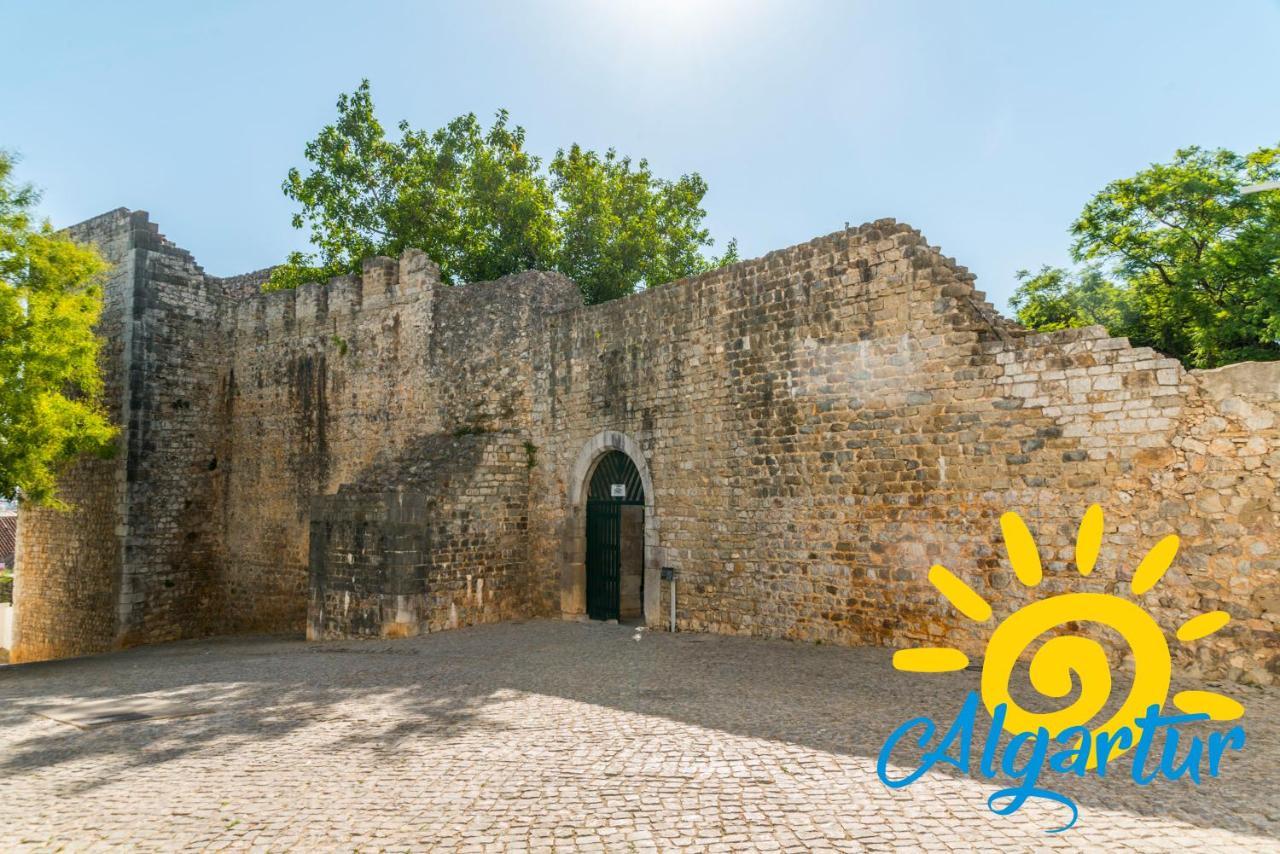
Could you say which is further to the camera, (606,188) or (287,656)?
(606,188)

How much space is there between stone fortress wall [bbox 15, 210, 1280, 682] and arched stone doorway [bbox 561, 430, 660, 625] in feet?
0.30

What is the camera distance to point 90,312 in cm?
1257

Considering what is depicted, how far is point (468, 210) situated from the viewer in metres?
19.4

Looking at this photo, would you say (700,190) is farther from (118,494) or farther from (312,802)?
(312,802)

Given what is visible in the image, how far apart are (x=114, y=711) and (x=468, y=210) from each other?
1454 centimetres

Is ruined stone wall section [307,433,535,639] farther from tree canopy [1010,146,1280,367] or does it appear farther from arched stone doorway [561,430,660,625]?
tree canopy [1010,146,1280,367]

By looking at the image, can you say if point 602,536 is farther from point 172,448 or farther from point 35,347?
point 172,448

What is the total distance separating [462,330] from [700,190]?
37.1 feet

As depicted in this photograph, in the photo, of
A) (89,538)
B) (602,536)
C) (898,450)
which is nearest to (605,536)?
(602,536)

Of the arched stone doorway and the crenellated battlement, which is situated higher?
the crenellated battlement

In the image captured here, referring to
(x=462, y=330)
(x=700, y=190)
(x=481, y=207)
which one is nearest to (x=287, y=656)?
(x=462, y=330)

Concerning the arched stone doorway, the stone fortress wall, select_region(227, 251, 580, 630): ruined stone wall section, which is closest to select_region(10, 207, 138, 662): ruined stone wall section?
the stone fortress wall

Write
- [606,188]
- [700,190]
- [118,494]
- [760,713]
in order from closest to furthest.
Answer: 1. [760,713]
2. [118,494]
3. [606,188]
4. [700,190]

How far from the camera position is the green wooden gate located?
1208 centimetres
